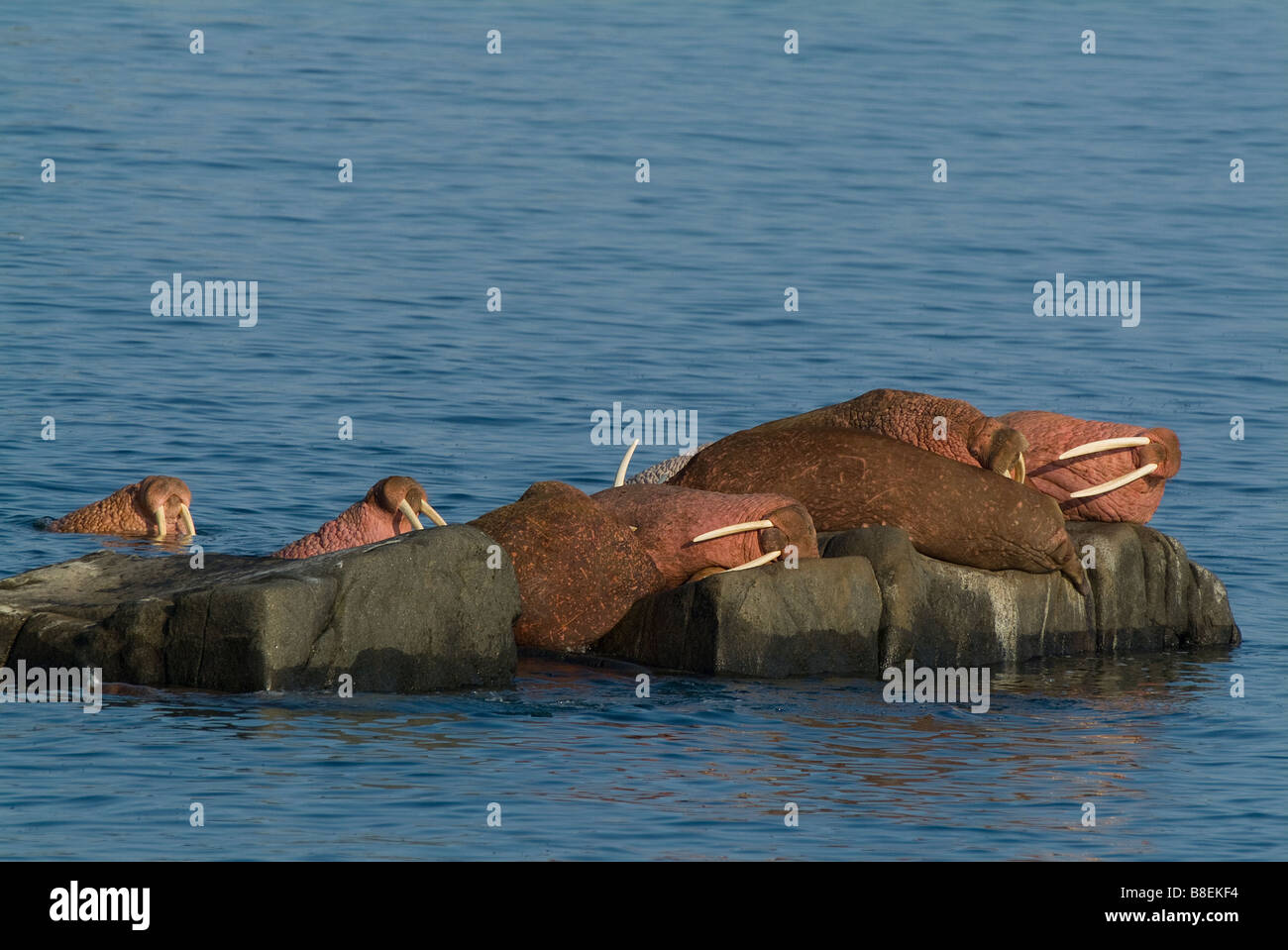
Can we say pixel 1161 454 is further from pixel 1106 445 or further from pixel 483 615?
pixel 483 615

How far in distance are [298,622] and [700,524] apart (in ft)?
9.64

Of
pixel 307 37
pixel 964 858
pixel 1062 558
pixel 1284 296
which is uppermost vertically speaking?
pixel 307 37

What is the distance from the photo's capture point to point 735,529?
48.4ft

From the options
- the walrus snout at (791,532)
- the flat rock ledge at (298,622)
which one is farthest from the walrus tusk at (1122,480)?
the flat rock ledge at (298,622)

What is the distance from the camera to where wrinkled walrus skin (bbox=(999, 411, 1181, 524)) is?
16.2 m

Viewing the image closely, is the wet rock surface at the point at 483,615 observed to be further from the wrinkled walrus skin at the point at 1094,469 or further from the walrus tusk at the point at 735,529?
the walrus tusk at the point at 735,529

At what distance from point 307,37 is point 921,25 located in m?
14.1

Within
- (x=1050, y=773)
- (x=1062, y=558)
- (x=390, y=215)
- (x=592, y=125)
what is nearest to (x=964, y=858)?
(x=1050, y=773)

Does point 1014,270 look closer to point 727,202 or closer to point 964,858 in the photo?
point 727,202

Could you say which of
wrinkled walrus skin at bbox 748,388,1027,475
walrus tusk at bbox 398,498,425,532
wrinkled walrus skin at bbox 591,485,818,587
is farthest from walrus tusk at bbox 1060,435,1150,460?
walrus tusk at bbox 398,498,425,532

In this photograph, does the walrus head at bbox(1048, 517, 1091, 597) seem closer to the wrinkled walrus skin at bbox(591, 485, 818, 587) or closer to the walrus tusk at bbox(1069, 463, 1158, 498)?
the walrus tusk at bbox(1069, 463, 1158, 498)

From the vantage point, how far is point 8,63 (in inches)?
1752

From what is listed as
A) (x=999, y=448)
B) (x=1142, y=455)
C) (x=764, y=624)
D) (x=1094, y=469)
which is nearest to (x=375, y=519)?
(x=764, y=624)

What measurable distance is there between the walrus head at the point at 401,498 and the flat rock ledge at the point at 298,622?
1551 mm
